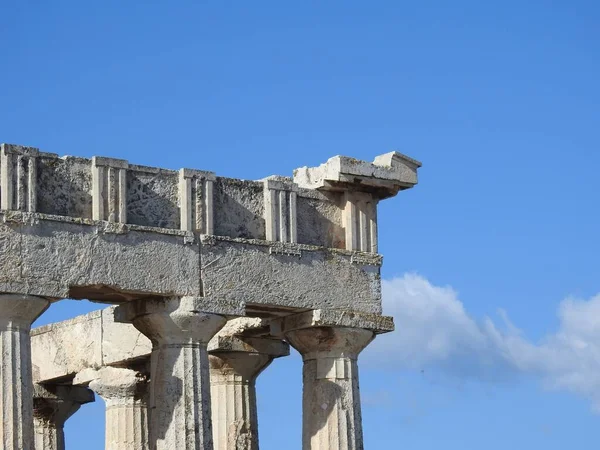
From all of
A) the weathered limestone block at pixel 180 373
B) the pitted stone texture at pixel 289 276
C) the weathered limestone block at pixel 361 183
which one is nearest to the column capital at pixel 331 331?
the pitted stone texture at pixel 289 276

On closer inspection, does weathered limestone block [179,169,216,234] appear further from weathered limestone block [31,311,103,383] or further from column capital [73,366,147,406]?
column capital [73,366,147,406]

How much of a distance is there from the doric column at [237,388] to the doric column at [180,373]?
3970mm

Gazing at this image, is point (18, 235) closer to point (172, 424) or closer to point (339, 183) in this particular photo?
point (172, 424)

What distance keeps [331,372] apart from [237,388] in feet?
10.6

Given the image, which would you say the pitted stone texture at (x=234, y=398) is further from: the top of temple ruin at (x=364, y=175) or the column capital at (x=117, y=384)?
the top of temple ruin at (x=364, y=175)

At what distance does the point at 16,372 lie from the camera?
2738 centimetres

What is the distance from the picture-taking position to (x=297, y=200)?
31.1 meters

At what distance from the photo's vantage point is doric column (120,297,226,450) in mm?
29016

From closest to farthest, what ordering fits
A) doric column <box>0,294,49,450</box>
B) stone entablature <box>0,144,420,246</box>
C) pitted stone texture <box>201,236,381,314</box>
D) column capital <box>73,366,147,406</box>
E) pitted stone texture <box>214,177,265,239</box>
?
doric column <box>0,294,49,450</box>, stone entablature <box>0,144,420,246</box>, pitted stone texture <box>201,236,381,314</box>, pitted stone texture <box>214,177,265,239</box>, column capital <box>73,366,147,406</box>

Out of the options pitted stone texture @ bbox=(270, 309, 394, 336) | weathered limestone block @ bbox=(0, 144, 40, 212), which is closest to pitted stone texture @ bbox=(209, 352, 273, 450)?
pitted stone texture @ bbox=(270, 309, 394, 336)

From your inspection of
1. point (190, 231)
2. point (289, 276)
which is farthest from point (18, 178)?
point (289, 276)

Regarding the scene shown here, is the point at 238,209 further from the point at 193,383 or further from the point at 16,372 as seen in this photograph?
the point at 16,372

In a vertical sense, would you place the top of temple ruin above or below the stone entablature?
above

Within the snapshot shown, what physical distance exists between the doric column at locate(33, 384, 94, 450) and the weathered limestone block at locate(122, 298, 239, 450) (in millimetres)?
7943
